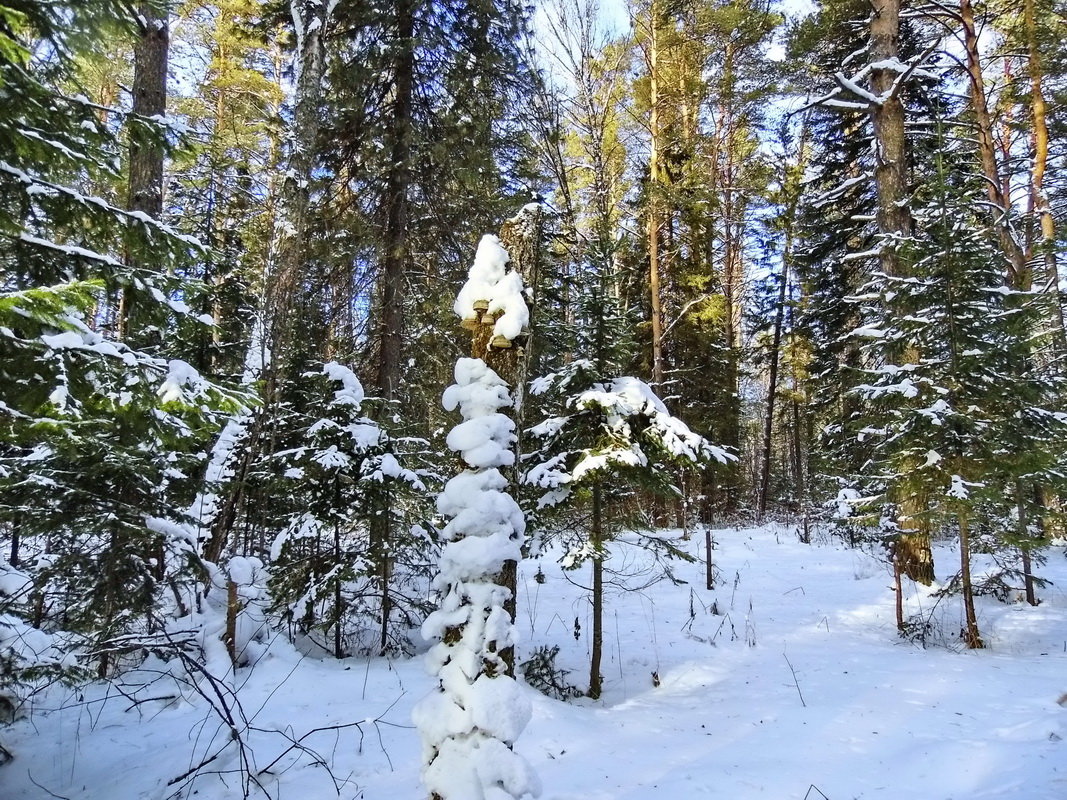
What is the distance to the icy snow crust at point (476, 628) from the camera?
2609 mm

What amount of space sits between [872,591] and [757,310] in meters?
13.3

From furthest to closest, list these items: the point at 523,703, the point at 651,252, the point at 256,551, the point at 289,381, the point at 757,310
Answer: the point at 757,310 < the point at 651,252 < the point at 256,551 < the point at 289,381 < the point at 523,703

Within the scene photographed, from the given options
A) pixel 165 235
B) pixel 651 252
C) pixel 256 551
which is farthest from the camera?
pixel 651 252

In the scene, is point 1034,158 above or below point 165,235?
above

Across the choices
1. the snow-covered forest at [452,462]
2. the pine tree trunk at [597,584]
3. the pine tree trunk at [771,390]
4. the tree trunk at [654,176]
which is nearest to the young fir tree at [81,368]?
the snow-covered forest at [452,462]

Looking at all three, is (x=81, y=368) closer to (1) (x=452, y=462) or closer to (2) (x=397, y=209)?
(1) (x=452, y=462)

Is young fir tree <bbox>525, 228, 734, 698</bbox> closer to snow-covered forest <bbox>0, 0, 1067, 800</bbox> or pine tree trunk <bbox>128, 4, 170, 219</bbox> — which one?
snow-covered forest <bbox>0, 0, 1067, 800</bbox>

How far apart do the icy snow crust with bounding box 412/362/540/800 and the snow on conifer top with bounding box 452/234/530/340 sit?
0.27 meters

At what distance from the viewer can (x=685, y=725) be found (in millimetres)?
4730

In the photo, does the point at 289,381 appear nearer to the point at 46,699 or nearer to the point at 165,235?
the point at 165,235

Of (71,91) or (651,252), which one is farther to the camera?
(651,252)

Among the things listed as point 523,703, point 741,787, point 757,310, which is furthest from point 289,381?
point 757,310

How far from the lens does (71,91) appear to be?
573 centimetres

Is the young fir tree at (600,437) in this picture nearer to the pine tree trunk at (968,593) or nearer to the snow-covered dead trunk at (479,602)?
the snow-covered dead trunk at (479,602)
